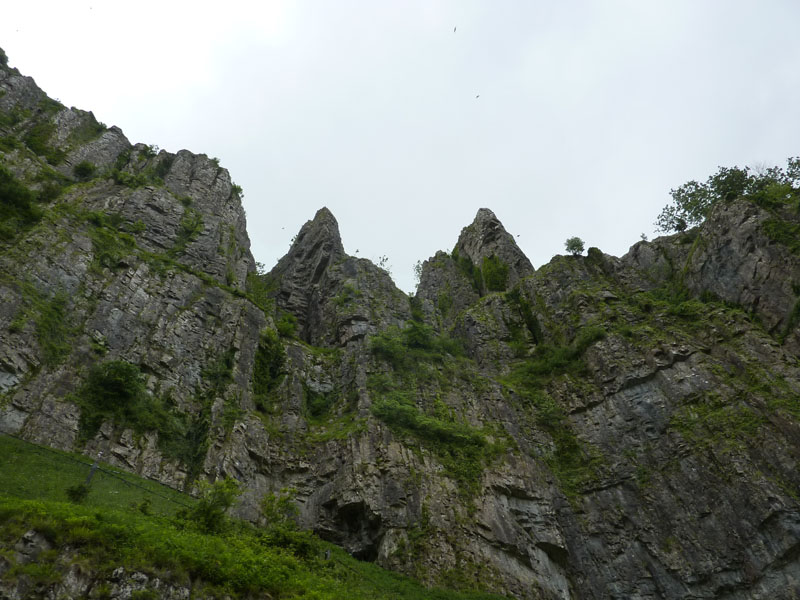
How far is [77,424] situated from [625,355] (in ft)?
111

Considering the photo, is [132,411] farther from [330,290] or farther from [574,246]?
[574,246]

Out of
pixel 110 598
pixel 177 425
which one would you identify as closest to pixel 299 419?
pixel 177 425

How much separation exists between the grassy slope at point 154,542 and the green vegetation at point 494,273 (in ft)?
121

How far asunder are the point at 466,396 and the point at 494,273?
76.1 ft

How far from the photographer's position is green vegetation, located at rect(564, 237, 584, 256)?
52.6 metres

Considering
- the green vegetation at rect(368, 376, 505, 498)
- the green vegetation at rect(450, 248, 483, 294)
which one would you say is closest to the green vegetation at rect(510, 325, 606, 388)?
the green vegetation at rect(368, 376, 505, 498)

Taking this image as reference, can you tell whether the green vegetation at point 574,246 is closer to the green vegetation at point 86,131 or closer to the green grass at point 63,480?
the green grass at point 63,480

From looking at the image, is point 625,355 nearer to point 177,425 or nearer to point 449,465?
point 449,465

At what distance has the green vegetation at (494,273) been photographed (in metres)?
56.7

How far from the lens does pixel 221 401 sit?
31.4 m

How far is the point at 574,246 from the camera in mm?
52906

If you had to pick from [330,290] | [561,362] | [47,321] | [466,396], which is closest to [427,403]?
[466,396]

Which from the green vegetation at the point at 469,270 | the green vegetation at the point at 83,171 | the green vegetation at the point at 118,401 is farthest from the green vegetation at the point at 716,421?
the green vegetation at the point at 83,171

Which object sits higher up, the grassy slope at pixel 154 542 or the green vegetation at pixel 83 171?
the green vegetation at pixel 83 171
